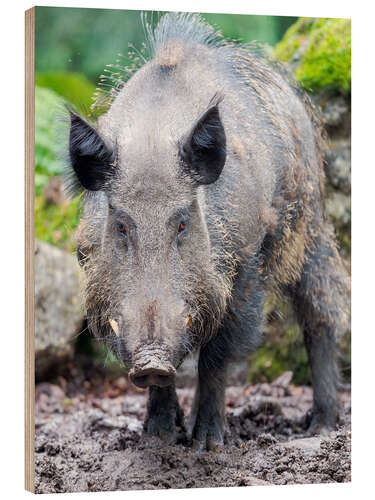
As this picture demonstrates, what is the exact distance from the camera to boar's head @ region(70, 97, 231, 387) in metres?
4.41

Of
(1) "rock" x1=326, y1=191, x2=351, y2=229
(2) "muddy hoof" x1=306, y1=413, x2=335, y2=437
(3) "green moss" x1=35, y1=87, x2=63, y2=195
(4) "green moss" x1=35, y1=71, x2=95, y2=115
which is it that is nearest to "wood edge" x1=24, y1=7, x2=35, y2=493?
(3) "green moss" x1=35, y1=87, x2=63, y2=195

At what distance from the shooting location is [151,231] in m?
4.53

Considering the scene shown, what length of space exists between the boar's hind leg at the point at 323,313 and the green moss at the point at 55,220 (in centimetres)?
237

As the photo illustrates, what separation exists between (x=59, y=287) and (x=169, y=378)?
135 inches

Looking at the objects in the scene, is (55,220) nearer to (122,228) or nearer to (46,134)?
(46,134)

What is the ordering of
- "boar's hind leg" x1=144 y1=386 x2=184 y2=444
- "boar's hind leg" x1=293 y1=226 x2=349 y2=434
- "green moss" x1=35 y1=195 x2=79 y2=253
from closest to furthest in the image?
"boar's hind leg" x1=144 y1=386 x2=184 y2=444 < "boar's hind leg" x1=293 y1=226 x2=349 y2=434 < "green moss" x1=35 y1=195 x2=79 y2=253

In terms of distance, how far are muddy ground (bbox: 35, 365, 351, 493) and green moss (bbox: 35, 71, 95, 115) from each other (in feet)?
7.69

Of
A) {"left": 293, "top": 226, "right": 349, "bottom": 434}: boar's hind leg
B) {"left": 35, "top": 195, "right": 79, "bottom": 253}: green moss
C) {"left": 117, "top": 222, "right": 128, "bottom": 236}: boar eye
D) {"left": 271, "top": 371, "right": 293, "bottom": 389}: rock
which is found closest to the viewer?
{"left": 117, "top": 222, "right": 128, "bottom": 236}: boar eye

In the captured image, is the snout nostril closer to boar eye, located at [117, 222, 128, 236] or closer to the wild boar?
the wild boar

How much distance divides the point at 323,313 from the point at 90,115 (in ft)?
7.45

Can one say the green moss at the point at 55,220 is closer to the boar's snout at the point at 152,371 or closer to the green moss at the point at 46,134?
the green moss at the point at 46,134

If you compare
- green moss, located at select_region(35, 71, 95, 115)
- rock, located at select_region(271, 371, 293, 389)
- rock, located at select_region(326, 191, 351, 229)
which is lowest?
rock, located at select_region(271, 371, 293, 389)

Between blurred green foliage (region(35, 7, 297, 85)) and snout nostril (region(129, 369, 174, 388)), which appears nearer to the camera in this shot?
snout nostril (region(129, 369, 174, 388))

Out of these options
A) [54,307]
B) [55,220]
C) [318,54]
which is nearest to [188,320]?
[54,307]
